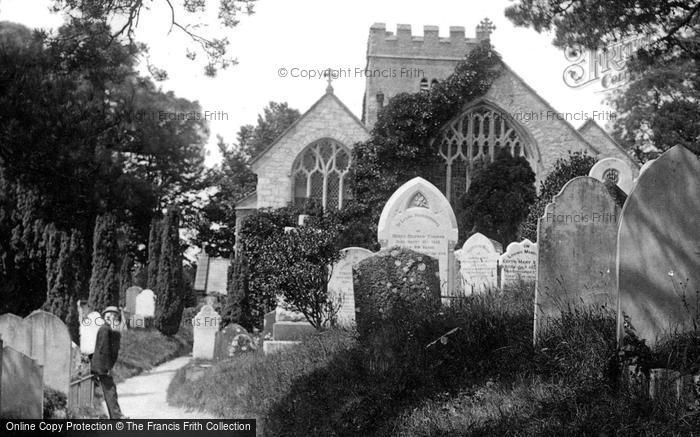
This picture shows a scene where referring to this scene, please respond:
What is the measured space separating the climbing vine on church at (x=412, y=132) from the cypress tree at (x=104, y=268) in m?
9.30

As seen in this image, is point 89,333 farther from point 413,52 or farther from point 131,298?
point 413,52

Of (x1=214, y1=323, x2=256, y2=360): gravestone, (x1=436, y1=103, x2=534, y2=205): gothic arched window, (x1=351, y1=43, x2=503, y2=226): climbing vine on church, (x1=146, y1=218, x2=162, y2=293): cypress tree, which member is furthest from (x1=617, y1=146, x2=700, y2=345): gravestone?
(x1=436, y1=103, x2=534, y2=205): gothic arched window

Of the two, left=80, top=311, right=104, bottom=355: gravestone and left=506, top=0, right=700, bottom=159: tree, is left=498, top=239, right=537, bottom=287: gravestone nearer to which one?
left=506, top=0, right=700, bottom=159: tree

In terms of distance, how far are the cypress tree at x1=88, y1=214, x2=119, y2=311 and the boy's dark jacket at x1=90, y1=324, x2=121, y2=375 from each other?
14.1 meters

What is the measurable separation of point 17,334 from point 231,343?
5776 millimetres

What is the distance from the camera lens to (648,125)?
125 ft

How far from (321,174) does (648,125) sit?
51.3ft

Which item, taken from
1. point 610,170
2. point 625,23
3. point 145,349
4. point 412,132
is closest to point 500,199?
point 412,132

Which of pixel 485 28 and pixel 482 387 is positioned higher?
pixel 485 28

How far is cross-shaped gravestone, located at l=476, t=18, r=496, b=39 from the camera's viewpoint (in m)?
36.1

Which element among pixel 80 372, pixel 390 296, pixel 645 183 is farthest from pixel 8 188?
pixel 645 183

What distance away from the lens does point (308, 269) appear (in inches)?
558

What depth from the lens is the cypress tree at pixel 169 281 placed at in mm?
27719

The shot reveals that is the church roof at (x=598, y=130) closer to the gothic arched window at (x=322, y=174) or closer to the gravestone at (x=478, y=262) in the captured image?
the gothic arched window at (x=322, y=174)
